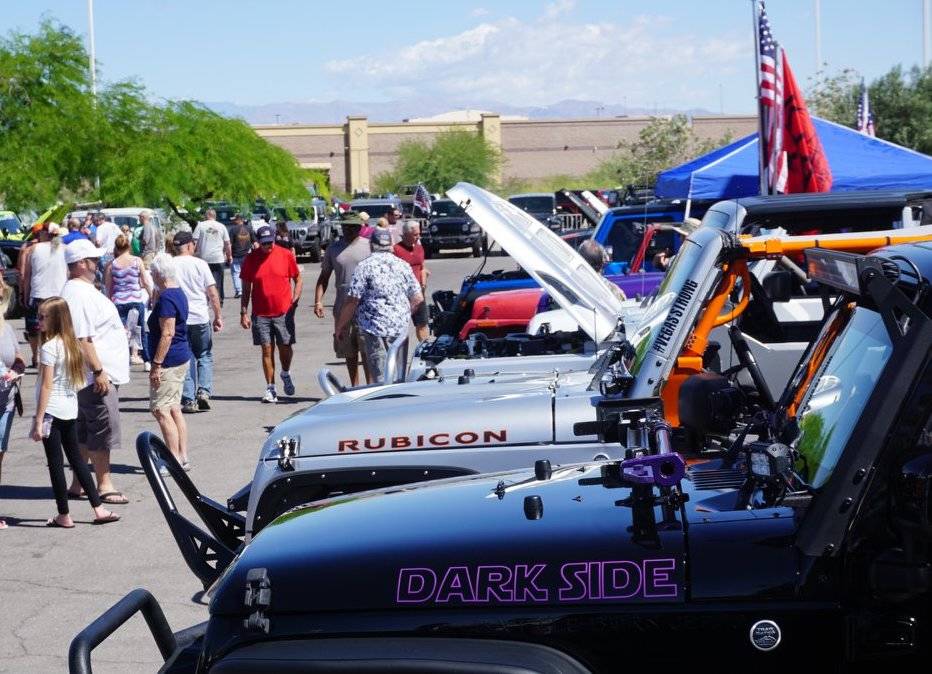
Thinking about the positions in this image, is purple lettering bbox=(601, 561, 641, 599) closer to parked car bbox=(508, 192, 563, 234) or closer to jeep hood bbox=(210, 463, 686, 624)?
jeep hood bbox=(210, 463, 686, 624)

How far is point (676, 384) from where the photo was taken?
5.95 metres

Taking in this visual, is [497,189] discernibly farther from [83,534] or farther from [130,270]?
[83,534]

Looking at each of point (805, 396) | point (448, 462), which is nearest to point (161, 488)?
point (448, 462)

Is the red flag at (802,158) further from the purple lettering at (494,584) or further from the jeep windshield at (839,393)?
the purple lettering at (494,584)

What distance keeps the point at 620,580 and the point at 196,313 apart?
9999 millimetres

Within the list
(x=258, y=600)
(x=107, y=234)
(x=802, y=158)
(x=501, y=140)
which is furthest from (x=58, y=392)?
(x=501, y=140)

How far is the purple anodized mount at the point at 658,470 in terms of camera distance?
3.12 metres

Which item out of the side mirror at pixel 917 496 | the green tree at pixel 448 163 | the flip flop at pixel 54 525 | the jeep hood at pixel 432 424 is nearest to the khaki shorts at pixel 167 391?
the flip flop at pixel 54 525

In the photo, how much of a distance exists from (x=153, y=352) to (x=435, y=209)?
Result: 32004mm

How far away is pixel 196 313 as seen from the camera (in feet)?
40.7

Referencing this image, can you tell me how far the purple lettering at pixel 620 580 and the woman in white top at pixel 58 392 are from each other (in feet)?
20.7

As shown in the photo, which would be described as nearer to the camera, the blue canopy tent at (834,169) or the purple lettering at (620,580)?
the purple lettering at (620,580)

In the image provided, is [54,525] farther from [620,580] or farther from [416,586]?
[620,580]

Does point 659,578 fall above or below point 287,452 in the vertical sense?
above
